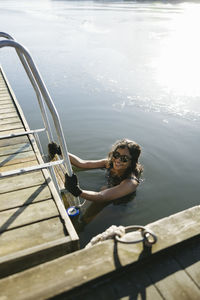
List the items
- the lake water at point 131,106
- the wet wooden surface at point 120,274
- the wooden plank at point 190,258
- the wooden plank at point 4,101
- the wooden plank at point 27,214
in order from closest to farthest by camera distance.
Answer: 1. the wet wooden surface at point 120,274
2. the wooden plank at point 190,258
3. the wooden plank at point 27,214
4. the lake water at point 131,106
5. the wooden plank at point 4,101

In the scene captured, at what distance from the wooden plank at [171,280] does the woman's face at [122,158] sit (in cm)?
167

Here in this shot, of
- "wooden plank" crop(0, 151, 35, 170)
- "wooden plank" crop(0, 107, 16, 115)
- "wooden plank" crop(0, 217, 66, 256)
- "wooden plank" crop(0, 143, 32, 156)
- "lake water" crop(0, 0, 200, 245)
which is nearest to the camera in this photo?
"wooden plank" crop(0, 217, 66, 256)

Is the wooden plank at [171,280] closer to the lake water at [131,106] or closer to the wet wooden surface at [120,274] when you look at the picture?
the wet wooden surface at [120,274]

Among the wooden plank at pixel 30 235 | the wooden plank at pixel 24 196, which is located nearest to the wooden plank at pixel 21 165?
the wooden plank at pixel 24 196

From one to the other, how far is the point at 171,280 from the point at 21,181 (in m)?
1.82

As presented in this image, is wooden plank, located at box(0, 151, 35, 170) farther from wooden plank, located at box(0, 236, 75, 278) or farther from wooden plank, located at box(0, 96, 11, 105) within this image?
wooden plank, located at box(0, 96, 11, 105)

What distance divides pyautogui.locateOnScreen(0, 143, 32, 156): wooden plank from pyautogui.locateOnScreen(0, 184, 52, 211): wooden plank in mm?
966

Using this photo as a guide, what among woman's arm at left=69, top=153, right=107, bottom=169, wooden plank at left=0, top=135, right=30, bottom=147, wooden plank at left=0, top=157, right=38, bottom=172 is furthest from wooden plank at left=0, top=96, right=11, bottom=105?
wooden plank at left=0, top=157, right=38, bottom=172

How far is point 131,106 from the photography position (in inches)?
290

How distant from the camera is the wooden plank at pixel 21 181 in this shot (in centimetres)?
255

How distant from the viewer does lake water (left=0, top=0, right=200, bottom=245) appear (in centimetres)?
408

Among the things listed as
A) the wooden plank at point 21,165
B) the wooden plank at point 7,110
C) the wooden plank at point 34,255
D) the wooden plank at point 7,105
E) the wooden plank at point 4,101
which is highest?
the wooden plank at point 4,101

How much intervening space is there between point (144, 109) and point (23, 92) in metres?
4.14

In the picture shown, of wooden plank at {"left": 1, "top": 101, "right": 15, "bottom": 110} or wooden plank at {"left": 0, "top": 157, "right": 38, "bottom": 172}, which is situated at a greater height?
wooden plank at {"left": 1, "top": 101, "right": 15, "bottom": 110}
